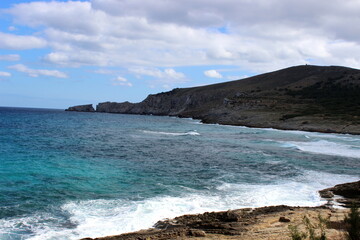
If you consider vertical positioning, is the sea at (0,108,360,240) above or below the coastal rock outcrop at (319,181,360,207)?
below

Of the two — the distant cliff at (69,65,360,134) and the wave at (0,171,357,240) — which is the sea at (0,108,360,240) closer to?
the wave at (0,171,357,240)

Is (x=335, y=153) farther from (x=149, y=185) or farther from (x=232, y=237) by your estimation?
(x=232, y=237)

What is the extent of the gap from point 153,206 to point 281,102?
86.8 metres

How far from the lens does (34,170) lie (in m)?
20.3

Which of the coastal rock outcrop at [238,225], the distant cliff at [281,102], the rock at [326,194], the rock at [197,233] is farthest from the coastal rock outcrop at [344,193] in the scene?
the distant cliff at [281,102]

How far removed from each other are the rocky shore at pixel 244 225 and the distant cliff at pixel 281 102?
53.8m

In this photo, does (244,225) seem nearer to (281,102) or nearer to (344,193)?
(344,193)

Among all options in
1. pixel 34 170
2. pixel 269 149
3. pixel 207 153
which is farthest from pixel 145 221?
pixel 269 149

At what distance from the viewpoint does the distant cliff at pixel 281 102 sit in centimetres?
7025

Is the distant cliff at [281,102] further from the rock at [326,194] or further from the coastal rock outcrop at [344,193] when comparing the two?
the rock at [326,194]

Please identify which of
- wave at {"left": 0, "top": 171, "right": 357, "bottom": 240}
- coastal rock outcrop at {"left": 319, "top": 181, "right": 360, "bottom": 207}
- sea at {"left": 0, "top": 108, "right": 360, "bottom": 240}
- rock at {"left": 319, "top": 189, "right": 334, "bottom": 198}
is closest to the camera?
wave at {"left": 0, "top": 171, "right": 357, "bottom": 240}

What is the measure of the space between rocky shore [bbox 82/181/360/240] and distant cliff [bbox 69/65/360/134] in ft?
176

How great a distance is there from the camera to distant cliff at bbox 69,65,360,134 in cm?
7025

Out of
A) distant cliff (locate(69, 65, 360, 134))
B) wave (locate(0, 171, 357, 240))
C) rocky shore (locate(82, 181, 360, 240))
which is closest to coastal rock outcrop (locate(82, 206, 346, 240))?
rocky shore (locate(82, 181, 360, 240))
